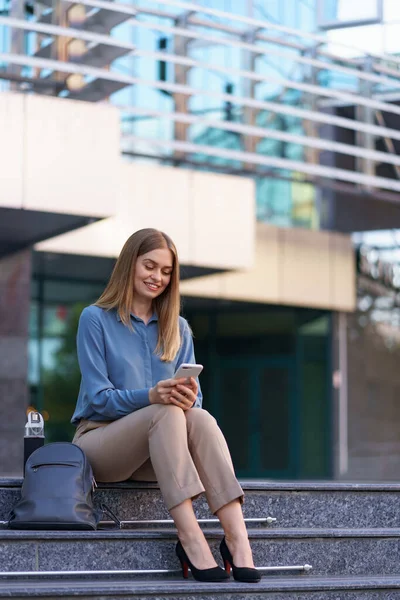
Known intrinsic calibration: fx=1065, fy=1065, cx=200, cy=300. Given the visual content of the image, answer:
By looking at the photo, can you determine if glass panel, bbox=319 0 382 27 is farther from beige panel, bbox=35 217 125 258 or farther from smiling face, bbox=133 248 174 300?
smiling face, bbox=133 248 174 300

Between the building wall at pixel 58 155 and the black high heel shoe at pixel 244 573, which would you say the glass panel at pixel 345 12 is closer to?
the building wall at pixel 58 155

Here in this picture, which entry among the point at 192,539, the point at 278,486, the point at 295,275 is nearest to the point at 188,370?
the point at 192,539

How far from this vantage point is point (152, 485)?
4.75m

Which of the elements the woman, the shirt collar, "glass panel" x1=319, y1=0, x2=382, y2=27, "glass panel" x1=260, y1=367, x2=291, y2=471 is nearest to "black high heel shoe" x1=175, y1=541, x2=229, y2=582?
the woman

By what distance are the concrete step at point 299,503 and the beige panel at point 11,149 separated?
21.3 feet

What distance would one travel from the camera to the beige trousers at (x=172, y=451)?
4191mm

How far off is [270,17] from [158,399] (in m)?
14.5

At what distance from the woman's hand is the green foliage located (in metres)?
11.8

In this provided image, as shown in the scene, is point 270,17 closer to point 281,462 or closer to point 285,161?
point 285,161

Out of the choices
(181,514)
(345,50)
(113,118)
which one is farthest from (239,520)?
(345,50)

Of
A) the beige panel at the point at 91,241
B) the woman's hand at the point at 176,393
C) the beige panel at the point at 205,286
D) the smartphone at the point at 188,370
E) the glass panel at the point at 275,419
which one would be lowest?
the glass panel at the point at 275,419

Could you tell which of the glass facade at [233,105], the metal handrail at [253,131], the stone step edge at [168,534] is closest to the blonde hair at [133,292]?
the stone step edge at [168,534]

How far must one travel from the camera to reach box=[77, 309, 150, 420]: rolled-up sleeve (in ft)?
14.9

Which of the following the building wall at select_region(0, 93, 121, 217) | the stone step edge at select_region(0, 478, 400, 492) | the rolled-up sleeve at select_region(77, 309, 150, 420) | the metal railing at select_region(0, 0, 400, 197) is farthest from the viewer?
the metal railing at select_region(0, 0, 400, 197)
